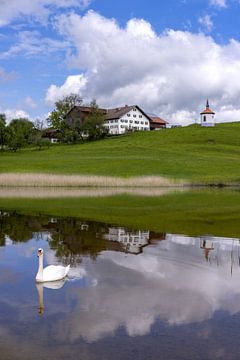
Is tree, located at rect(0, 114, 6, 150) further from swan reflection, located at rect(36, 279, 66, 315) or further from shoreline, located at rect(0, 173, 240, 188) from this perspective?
swan reflection, located at rect(36, 279, 66, 315)

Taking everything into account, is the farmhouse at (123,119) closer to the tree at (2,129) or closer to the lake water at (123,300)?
the tree at (2,129)

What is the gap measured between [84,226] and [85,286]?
13.9 metres

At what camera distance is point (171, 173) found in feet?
253

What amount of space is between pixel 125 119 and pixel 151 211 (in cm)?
14756

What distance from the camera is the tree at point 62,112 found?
15412 cm

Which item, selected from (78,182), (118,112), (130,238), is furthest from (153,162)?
(118,112)

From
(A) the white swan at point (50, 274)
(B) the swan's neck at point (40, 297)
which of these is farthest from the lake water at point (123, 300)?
(A) the white swan at point (50, 274)

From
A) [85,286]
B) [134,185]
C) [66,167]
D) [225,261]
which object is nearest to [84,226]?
[225,261]

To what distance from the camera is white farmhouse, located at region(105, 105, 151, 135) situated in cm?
18162

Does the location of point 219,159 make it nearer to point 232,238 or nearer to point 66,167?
point 66,167

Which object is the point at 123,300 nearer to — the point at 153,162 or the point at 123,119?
the point at 153,162

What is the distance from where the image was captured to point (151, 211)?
38750mm

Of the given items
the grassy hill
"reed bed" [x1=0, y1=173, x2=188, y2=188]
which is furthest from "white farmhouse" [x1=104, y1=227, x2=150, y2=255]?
the grassy hill

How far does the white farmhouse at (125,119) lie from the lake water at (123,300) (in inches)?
6046
